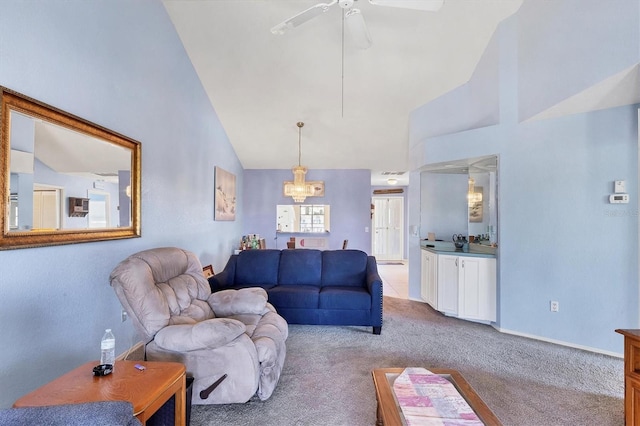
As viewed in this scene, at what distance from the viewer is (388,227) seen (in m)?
9.88

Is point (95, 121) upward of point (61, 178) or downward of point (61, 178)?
upward

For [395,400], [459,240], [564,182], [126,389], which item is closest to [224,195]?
[459,240]

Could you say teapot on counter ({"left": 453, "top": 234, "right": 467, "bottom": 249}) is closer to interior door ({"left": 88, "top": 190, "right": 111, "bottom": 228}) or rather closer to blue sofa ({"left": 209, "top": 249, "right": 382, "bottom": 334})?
blue sofa ({"left": 209, "top": 249, "right": 382, "bottom": 334})

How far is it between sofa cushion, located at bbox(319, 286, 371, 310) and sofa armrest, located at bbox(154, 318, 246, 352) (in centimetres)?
166

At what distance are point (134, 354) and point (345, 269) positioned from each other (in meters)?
2.39

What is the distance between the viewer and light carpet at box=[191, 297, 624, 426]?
199 cm

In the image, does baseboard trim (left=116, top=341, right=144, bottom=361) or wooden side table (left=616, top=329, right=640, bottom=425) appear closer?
wooden side table (left=616, top=329, right=640, bottom=425)

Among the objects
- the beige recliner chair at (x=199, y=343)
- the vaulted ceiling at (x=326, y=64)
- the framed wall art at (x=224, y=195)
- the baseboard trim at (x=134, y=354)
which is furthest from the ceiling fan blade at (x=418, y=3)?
the framed wall art at (x=224, y=195)

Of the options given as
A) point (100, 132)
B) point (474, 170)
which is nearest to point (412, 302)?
point (474, 170)

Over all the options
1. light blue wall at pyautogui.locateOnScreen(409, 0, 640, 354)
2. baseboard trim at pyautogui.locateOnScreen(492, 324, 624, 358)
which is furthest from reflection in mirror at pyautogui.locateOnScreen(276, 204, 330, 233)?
baseboard trim at pyautogui.locateOnScreen(492, 324, 624, 358)

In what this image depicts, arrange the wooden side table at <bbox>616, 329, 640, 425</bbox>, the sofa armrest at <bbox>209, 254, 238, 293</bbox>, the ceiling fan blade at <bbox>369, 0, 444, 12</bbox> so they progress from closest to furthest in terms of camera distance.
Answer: the wooden side table at <bbox>616, 329, 640, 425</bbox>, the ceiling fan blade at <bbox>369, 0, 444, 12</bbox>, the sofa armrest at <bbox>209, 254, 238, 293</bbox>

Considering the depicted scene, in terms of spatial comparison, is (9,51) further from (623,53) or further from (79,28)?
(623,53)

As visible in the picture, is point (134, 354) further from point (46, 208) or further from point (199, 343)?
point (46, 208)

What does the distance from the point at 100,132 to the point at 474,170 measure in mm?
4484
